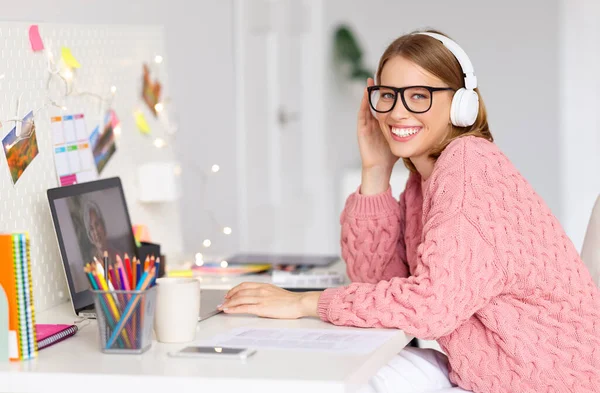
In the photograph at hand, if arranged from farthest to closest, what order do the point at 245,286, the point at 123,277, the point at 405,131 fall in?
the point at 405,131 < the point at 245,286 < the point at 123,277

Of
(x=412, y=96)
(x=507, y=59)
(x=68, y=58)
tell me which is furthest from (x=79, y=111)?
(x=507, y=59)

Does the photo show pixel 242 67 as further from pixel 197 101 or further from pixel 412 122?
pixel 412 122

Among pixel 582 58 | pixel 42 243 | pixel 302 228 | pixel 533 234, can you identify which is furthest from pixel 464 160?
pixel 582 58

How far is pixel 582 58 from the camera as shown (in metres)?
4.37

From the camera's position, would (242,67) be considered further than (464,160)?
Yes

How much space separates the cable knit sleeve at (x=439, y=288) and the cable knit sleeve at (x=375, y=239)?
36cm

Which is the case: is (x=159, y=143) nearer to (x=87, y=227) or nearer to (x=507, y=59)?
(x=87, y=227)

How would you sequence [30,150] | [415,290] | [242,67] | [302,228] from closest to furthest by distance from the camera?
1. [415,290]
2. [30,150]
3. [242,67]
4. [302,228]

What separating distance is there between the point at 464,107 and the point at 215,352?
0.64m

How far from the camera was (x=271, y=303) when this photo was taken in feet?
4.67

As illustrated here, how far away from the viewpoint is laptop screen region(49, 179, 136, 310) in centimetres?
154

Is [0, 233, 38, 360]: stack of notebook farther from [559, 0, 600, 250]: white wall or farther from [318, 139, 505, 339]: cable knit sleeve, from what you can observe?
[559, 0, 600, 250]: white wall

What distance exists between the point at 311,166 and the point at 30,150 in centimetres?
247

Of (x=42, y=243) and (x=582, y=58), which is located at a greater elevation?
(x=582, y=58)
